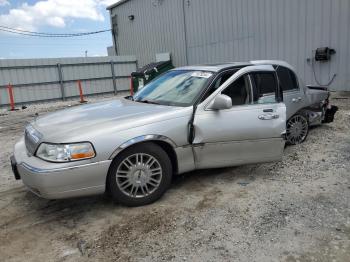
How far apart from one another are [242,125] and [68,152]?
6.65 feet

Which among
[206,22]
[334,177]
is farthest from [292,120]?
[206,22]

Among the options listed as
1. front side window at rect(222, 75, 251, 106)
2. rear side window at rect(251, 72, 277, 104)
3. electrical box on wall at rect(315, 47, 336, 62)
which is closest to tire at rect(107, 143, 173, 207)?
front side window at rect(222, 75, 251, 106)

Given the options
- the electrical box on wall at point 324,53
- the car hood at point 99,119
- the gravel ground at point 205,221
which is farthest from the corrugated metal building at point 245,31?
the car hood at point 99,119

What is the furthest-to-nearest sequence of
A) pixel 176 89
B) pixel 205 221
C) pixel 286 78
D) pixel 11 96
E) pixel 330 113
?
pixel 11 96
pixel 330 113
pixel 286 78
pixel 176 89
pixel 205 221

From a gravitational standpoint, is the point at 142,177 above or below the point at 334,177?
above

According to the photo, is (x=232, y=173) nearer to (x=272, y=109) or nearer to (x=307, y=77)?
(x=272, y=109)

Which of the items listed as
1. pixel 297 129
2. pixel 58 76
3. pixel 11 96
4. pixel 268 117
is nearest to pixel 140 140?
pixel 268 117

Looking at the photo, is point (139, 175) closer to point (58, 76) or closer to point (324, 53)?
point (324, 53)

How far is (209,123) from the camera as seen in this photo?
3.87 metres

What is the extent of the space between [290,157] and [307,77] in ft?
23.5

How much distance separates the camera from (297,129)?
580cm

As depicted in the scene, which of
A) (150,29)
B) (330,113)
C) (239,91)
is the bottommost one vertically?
(330,113)

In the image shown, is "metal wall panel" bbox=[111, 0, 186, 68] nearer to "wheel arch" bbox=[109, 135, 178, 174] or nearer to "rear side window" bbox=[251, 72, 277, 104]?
"rear side window" bbox=[251, 72, 277, 104]

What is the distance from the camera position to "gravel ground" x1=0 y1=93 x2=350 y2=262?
283cm
